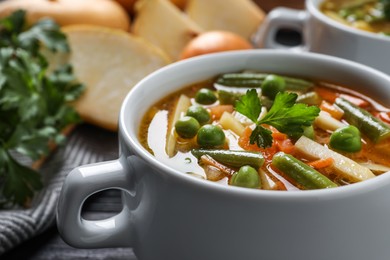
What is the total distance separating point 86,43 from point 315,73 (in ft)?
3.49

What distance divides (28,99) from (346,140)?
1.14 meters

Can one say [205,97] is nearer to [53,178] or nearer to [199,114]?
[199,114]

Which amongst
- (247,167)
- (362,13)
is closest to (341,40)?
(362,13)

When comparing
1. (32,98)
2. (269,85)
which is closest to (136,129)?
(269,85)

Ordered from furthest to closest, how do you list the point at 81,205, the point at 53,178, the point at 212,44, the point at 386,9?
the point at 212,44
the point at 386,9
the point at 53,178
the point at 81,205

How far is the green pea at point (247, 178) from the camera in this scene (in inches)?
46.4

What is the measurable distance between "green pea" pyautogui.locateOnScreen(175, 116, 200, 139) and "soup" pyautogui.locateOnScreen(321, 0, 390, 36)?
984 mm

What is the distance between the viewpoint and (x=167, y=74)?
1582mm

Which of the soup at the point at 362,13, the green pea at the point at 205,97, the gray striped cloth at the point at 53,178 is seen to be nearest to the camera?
the green pea at the point at 205,97

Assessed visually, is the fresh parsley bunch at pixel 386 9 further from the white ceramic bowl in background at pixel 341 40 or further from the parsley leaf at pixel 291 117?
the parsley leaf at pixel 291 117

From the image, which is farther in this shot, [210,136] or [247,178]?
[210,136]

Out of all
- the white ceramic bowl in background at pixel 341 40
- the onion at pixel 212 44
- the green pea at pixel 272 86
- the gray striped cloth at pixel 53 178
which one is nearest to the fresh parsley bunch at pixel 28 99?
the gray striped cloth at pixel 53 178

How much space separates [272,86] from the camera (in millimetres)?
1555

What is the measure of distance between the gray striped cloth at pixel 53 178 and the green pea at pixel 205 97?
0.56m
